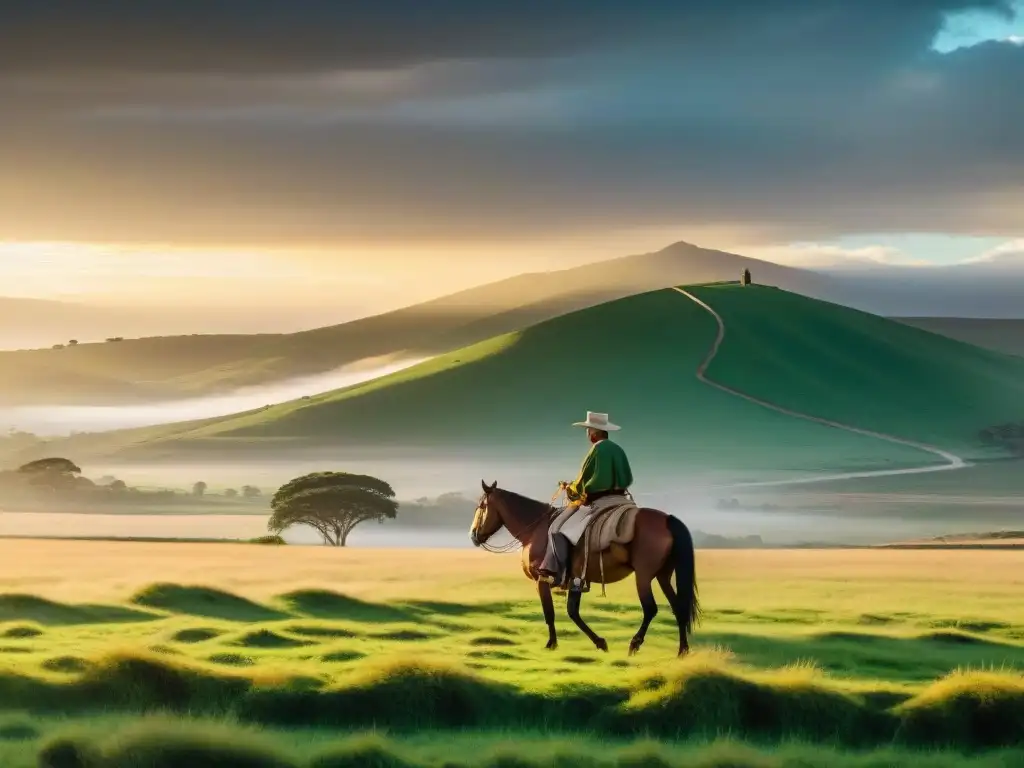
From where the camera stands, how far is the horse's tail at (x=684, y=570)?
86.3 ft

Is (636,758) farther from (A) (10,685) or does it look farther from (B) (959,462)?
(B) (959,462)

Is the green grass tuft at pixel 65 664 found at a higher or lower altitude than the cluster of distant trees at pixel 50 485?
lower

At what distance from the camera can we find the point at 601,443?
2650 centimetres

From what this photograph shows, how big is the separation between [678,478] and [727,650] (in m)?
156

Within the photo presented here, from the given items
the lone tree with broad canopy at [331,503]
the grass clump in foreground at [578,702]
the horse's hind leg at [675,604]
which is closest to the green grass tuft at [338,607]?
the horse's hind leg at [675,604]

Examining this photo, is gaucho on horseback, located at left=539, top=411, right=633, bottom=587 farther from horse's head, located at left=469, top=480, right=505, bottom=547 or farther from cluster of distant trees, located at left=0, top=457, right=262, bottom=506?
cluster of distant trees, located at left=0, top=457, right=262, bottom=506

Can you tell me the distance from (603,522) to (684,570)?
5.01 feet

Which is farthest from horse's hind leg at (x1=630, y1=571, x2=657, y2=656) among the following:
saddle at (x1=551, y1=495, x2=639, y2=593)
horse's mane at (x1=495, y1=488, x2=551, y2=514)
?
horse's mane at (x1=495, y1=488, x2=551, y2=514)

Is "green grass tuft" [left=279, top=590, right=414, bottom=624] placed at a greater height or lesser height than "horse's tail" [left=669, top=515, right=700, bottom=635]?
lesser

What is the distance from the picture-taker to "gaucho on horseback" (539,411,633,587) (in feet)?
87.0

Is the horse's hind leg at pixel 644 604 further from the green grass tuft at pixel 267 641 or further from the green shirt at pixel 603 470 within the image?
the green grass tuft at pixel 267 641

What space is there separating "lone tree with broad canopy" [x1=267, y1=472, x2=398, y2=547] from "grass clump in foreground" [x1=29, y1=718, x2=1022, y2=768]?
7732 cm

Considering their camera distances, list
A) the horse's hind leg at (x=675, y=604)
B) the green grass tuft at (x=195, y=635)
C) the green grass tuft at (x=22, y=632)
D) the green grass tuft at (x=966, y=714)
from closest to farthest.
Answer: the green grass tuft at (x=966, y=714)
the horse's hind leg at (x=675, y=604)
the green grass tuft at (x=195, y=635)
the green grass tuft at (x=22, y=632)

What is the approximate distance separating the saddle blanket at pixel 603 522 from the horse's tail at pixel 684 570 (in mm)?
718
